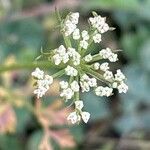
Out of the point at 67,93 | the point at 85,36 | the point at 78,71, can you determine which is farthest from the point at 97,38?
the point at 67,93

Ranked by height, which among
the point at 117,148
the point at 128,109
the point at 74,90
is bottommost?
the point at 117,148

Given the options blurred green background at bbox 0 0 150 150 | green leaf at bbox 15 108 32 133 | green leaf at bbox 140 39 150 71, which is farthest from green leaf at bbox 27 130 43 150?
green leaf at bbox 140 39 150 71

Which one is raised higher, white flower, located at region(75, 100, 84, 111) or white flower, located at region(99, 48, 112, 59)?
white flower, located at region(99, 48, 112, 59)

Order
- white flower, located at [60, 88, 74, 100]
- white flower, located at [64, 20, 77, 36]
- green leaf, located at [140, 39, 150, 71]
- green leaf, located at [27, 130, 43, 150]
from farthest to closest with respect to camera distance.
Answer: green leaf, located at [140, 39, 150, 71]
green leaf, located at [27, 130, 43, 150]
white flower, located at [64, 20, 77, 36]
white flower, located at [60, 88, 74, 100]

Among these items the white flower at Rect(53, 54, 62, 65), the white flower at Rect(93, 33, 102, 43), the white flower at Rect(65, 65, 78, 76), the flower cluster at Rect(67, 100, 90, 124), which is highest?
the white flower at Rect(93, 33, 102, 43)

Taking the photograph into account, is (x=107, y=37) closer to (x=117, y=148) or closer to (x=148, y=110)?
(x=148, y=110)

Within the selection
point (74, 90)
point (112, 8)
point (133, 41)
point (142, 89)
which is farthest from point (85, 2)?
point (74, 90)

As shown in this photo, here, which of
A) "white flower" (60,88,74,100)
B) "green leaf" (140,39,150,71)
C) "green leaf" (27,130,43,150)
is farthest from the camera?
"green leaf" (140,39,150,71)

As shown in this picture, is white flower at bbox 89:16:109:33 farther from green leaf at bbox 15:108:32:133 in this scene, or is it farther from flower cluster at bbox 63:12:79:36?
green leaf at bbox 15:108:32:133
